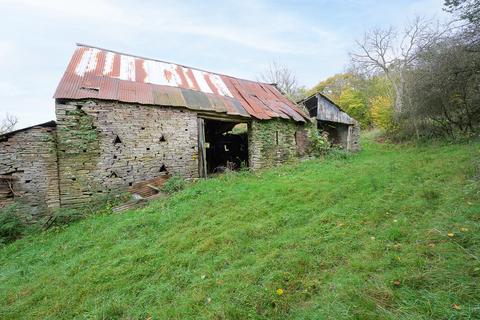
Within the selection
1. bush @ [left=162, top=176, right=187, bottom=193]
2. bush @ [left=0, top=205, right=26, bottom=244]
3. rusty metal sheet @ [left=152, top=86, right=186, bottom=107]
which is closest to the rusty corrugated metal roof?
rusty metal sheet @ [left=152, top=86, right=186, bottom=107]

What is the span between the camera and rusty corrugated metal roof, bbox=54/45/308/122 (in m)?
7.38

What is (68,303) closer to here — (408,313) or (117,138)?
(408,313)

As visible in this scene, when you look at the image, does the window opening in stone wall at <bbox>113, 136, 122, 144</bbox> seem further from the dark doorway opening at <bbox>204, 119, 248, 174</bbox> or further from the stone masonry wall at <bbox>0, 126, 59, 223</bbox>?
the dark doorway opening at <bbox>204, 119, 248, 174</bbox>

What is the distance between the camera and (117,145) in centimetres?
722

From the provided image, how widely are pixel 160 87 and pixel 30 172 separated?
187 inches

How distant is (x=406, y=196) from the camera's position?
4.63 meters

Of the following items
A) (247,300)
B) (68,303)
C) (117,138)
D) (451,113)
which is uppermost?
(451,113)

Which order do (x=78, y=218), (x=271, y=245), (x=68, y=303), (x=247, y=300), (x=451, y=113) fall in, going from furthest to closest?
1. (x=451, y=113)
2. (x=78, y=218)
3. (x=271, y=245)
4. (x=68, y=303)
5. (x=247, y=300)

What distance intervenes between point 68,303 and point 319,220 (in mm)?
3854

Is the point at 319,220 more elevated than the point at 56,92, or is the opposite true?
the point at 56,92

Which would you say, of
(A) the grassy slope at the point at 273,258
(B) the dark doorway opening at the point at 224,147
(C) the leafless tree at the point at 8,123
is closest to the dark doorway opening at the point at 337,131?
(B) the dark doorway opening at the point at 224,147

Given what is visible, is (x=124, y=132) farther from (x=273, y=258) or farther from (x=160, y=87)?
(x=273, y=258)

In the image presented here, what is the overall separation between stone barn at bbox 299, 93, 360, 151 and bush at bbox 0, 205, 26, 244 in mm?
12093

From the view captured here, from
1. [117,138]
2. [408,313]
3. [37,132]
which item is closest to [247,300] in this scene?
[408,313]
